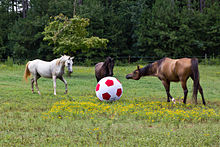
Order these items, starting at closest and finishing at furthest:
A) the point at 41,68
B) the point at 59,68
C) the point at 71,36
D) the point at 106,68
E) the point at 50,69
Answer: the point at 106,68 < the point at 59,68 < the point at 50,69 < the point at 41,68 < the point at 71,36

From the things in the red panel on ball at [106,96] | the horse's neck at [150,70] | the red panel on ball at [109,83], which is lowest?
the red panel on ball at [106,96]

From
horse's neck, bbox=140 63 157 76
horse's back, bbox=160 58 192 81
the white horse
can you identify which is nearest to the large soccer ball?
horse's neck, bbox=140 63 157 76

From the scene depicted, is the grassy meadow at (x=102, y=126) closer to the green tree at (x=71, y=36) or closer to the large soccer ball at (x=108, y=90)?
the large soccer ball at (x=108, y=90)

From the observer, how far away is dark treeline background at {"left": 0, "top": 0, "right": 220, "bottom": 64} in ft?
123

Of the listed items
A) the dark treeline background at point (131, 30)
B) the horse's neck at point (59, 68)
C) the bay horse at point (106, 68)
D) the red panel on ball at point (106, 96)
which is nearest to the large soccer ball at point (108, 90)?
the red panel on ball at point (106, 96)

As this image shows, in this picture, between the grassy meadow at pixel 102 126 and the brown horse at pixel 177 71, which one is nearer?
the grassy meadow at pixel 102 126

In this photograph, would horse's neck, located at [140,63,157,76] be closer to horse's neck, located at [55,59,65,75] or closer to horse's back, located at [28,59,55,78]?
horse's neck, located at [55,59,65,75]

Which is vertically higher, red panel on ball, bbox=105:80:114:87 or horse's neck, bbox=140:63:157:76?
horse's neck, bbox=140:63:157:76

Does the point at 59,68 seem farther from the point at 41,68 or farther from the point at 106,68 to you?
the point at 106,68

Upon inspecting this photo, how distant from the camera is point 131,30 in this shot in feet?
139

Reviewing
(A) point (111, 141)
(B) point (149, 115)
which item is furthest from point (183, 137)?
(B) point (149, 115)

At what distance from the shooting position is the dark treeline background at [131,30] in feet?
123

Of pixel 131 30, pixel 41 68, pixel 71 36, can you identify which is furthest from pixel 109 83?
pixel 131 30

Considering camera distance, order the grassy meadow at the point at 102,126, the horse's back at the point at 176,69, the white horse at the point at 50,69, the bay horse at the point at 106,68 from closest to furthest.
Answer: the grassy meadow at the point at 102,126 → the horse's back at the point at 176,69 → the bay horse at the point at 106,68 → the white horse at the point at 50,69
